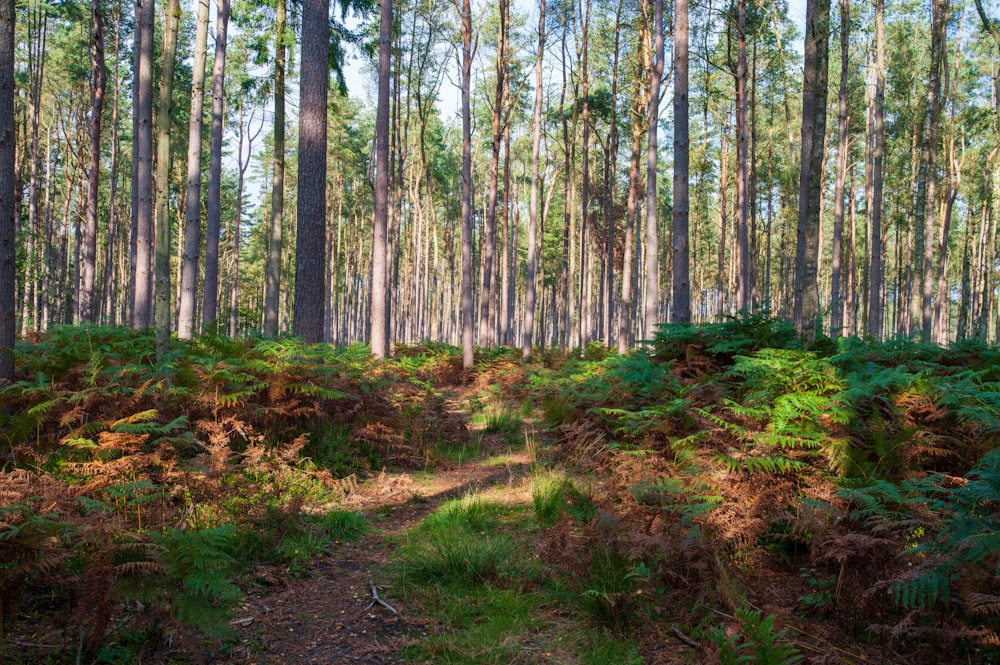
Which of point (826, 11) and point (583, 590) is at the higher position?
point (826, 11)

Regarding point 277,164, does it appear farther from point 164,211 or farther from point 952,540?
point 952,540

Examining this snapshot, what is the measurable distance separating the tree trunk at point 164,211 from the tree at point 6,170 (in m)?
1.18

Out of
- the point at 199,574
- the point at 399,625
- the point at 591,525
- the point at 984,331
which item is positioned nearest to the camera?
the point at 199,574

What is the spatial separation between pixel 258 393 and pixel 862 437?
18.6 feet

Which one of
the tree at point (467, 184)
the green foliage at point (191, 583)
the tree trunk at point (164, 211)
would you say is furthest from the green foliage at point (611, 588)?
the tree at point (467, 184)

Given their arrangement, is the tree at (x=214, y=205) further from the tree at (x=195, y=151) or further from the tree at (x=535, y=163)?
the tree at (x=535, y=163)

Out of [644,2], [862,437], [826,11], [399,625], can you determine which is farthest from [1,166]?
[644,2]

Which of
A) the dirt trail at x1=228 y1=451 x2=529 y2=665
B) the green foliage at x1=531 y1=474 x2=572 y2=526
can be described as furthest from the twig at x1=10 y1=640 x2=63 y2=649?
the green foliage at x1=531 y1=474 x2=572 y2=526

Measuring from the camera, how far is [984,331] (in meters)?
28.6

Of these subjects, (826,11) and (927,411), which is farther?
(826,11)

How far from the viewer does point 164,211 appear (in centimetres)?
650

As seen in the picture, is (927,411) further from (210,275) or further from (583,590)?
(210,275)

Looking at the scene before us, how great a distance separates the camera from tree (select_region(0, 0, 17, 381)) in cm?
522

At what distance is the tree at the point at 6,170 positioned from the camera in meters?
5.22
